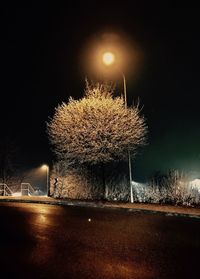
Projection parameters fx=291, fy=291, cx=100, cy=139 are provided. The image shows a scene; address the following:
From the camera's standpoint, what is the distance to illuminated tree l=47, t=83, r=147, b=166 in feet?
71.0

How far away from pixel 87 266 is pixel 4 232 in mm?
4368

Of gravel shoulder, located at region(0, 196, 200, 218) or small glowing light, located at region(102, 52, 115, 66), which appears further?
small glowing light, located at region(102, 52, 115, 66)

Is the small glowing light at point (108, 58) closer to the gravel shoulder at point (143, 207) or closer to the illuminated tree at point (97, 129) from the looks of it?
the illuminated tree at point (97, 129)

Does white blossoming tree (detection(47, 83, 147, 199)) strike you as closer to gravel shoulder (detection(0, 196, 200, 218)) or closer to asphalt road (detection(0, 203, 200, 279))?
gravel shoulder (detection(0, 196, 200, 218))

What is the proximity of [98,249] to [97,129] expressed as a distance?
14.8 meters

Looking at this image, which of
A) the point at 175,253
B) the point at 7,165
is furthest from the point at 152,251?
the point at 7,165

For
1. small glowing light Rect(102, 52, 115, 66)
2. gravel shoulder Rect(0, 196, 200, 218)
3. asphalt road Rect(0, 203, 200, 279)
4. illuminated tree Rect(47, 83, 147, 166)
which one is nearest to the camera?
asphalt road Rect(0, 203, 200, 279)

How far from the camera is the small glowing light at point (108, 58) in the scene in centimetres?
1789

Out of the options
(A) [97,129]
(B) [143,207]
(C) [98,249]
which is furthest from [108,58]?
(C) [98,249]

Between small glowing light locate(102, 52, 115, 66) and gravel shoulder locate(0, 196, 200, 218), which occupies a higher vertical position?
small glowing light locate(102, 52, 115, 66)

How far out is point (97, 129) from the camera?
21.6m

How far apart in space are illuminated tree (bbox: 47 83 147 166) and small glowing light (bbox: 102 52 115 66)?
4350 millimetres

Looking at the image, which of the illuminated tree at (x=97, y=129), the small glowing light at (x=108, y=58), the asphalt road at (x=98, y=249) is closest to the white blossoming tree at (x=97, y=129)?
the illuminated tree at (x=97, y=129)

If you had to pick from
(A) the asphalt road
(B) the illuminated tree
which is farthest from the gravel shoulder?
(B) the illuminated tree
